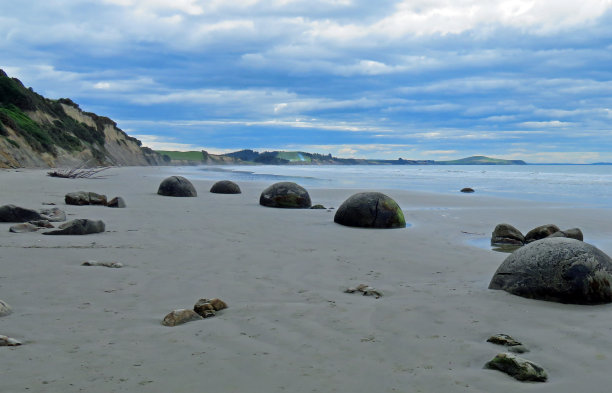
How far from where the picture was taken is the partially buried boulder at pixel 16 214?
27.2 feet

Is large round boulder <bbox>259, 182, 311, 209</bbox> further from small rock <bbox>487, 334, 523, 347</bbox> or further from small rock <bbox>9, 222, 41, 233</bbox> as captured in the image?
small rock <bbox>487, 334, 523, 347</bbox>

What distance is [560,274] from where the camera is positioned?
4.80 meters

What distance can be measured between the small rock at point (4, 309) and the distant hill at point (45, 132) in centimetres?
1781

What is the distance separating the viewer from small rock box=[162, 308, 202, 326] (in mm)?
3814

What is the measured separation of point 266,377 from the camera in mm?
2936

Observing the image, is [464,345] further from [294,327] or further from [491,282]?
[491,282]

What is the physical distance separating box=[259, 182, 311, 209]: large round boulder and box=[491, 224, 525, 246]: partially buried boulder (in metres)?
5.86

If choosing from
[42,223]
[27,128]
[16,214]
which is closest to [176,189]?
[16,214]

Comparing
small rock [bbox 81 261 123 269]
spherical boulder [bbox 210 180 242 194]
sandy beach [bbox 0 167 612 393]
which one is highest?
spherical boulder [bbox 210 180 242 194]

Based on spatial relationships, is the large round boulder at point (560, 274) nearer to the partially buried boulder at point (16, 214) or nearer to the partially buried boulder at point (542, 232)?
the partially buried boulder at point (542, 232)

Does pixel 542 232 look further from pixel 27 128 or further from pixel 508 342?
pixel 27 128

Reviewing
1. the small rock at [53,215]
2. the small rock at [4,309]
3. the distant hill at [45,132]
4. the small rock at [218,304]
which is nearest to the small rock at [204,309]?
the small rock at [218,304]

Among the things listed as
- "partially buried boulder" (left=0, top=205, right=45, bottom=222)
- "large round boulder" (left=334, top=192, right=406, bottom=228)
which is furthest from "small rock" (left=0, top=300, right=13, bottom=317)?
"large round boulder" (left=334, top=192, right=406, bottom=228)

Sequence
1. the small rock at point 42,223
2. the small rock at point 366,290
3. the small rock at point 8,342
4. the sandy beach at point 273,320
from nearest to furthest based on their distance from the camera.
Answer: the sandy beach at point 273,320 < the small rock at point 8,342 < the small rock at point 366,290 < the small rock at point 42,223
